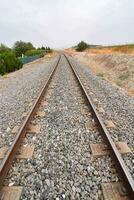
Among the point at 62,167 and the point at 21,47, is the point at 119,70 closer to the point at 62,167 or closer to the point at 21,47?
the point at 62,167

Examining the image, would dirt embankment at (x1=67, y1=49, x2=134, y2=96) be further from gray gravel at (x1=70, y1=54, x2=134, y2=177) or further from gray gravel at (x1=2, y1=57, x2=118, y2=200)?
gray gravel at (x1=2, y1=57, x2=118, y2=200)

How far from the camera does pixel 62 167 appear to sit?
4078 millimetres

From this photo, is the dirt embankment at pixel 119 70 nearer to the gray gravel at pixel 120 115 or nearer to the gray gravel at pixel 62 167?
the gray gravel at pixel 120 115

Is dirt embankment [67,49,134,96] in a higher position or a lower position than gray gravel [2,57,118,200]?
lower

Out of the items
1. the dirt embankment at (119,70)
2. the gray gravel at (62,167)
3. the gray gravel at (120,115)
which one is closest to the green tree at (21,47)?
the dirt embankment at (119,70)

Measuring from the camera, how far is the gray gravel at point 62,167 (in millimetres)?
3502

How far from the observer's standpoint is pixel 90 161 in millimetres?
4230

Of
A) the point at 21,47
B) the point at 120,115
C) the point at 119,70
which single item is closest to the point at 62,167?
the point at 120,115

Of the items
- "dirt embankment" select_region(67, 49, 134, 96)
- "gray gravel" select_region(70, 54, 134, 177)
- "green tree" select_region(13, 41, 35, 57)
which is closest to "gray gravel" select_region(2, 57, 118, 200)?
"gray gravel" select_region(70, 54, 134, 177)

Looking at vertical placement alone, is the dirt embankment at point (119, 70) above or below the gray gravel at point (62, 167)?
below

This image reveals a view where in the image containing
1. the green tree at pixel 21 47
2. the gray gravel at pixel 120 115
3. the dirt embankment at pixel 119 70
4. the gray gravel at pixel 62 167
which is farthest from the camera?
the green tree at pixel 21 47

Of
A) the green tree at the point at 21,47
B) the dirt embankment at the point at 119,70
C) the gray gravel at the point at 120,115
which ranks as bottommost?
the green tree at the point at 21,47

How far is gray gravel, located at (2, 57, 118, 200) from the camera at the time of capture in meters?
3.50

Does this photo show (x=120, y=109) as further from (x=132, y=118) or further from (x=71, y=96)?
(x=71, y=96)
